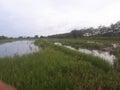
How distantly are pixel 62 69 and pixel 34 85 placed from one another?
2621 millimetres

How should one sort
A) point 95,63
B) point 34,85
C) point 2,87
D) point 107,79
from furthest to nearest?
point 95,63, point 107,79, point 34,85, point 2,87

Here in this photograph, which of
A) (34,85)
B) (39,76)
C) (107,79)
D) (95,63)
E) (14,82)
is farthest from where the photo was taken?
(95,63)

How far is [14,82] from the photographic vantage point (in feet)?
19.9

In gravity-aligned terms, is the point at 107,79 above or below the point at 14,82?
below

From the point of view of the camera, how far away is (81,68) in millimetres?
8367

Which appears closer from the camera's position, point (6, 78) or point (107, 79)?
point (6, 78)

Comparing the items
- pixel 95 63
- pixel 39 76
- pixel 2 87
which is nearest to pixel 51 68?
pixel 39 76

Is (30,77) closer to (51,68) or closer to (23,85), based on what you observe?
(23,85)

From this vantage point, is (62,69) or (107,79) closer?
(107,79)

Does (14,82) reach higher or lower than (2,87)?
lower

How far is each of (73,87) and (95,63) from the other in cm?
511

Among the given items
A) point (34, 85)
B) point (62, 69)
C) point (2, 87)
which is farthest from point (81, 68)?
point (2, 87)

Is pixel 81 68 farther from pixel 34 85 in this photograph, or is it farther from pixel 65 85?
pixel 34 85

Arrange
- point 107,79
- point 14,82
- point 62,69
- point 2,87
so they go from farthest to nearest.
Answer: point 62,69
point 107,79
point 14,82
point 2,87
